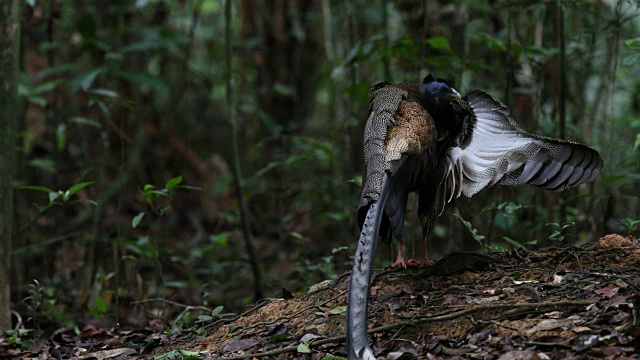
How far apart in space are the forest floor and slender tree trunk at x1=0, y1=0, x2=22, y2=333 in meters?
0.46

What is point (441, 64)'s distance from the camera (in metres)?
6.16

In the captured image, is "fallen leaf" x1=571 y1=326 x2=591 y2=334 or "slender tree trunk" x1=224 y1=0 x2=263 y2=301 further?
"slender tree trunk" x1=224 y1=0 x2=263 y2=301

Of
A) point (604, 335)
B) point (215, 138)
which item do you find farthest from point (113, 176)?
point (604, 335)

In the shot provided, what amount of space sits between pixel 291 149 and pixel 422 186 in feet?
16.0

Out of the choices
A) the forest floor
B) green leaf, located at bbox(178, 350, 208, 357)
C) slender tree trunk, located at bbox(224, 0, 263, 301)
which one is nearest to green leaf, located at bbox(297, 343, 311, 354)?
the forest floor

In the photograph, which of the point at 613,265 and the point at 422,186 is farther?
the point at 422,186

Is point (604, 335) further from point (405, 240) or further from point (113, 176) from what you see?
point (113, 176)

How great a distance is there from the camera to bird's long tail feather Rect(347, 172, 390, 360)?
325 cm

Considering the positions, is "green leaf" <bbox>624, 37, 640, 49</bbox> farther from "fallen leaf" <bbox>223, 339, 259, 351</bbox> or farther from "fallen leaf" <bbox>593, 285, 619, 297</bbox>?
"fallen leaf" <bbox>223, 339, 259, 351</bbox>

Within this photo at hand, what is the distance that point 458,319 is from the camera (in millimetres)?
3678

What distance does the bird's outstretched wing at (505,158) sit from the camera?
4.50m

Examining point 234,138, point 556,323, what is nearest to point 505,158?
point 556,323

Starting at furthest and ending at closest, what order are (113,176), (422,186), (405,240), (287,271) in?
(113,176) < (287,271) < (405,240) < (422,186)

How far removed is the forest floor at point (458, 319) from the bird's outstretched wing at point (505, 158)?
487mm
